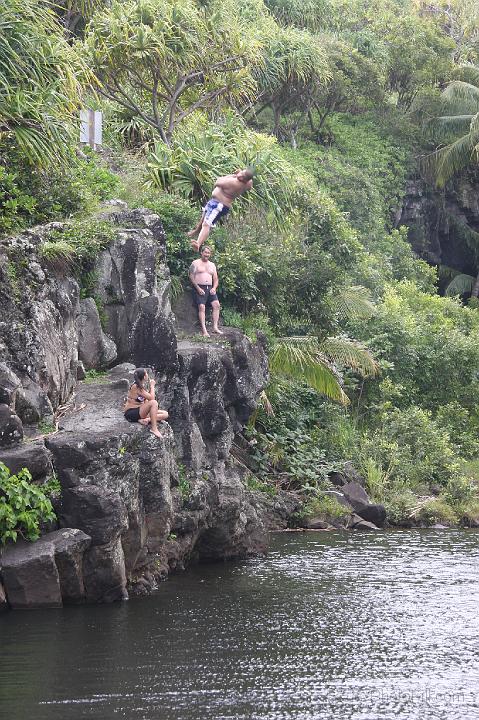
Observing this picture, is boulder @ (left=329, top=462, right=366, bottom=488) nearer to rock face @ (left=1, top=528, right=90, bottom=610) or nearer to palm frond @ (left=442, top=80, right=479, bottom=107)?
rock face @ (left=1, top=528, right=90, bottom=610)

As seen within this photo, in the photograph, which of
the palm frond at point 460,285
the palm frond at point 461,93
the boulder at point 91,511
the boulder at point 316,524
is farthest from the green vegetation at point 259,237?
the palm frond at point 461,93

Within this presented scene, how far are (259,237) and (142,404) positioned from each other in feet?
30.6

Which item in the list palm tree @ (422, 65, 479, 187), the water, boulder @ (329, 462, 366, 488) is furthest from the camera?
palm tree @ (422, 65, 479, 187)

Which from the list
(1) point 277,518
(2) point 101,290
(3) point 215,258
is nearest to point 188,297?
(3) point 215,258

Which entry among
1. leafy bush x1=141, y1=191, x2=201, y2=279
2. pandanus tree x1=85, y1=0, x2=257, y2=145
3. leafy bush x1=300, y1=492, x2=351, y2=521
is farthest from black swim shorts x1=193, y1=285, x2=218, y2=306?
pandanus tree x1=85, y1=0, x2=257, y2=145

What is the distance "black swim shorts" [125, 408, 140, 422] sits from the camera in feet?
52.2

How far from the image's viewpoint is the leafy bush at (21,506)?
45.4ft

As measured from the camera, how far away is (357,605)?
50.0 ft

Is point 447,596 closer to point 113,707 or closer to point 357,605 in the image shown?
point 357,605

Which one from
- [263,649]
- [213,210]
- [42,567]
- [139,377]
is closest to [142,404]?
[139,377]

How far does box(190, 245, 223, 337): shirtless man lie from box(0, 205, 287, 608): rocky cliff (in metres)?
0.60

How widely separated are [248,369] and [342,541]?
3875mm

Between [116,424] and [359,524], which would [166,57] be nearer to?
[359,524]

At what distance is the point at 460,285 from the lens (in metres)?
39.4
